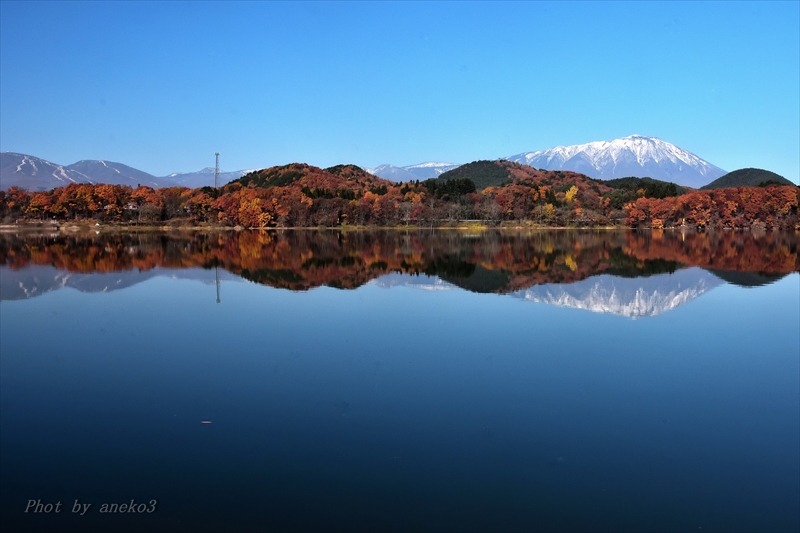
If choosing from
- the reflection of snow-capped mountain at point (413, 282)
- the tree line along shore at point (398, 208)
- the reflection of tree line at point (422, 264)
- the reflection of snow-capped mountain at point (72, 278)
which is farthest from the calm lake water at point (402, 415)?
the tree line along shore at point (398, 208)

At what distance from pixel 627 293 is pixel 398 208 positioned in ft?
212

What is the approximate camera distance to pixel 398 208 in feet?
264

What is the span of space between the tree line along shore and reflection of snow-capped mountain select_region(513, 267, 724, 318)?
57688 mm

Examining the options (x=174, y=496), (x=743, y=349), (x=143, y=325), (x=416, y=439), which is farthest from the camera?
(x=143, y=325)

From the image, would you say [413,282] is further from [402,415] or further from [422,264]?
[402,415]

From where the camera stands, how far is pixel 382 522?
15.1ft

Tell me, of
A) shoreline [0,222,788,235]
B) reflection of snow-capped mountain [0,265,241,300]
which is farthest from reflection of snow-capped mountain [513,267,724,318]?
shoreline [0,222,788,235]

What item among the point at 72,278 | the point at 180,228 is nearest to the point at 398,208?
the point at 180,228

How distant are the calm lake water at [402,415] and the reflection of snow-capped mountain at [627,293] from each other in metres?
0.26

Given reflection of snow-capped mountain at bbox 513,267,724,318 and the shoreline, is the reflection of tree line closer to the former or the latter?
reflection of snow-capped mountain at bbox 513,267,724,318

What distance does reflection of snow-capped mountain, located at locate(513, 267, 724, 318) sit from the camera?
14.3 m

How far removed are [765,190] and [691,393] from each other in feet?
276

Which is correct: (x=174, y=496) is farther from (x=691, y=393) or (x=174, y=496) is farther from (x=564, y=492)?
(x=691, y=393)

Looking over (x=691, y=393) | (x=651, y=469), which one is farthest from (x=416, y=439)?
(x=691, y=393)
